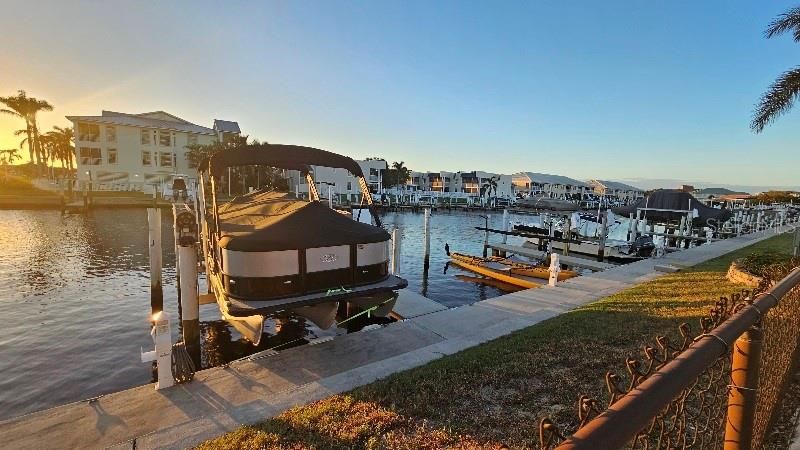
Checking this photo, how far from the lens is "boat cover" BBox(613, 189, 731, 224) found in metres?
27.3

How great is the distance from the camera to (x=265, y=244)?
634 cm

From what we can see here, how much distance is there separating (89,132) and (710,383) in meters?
68.7

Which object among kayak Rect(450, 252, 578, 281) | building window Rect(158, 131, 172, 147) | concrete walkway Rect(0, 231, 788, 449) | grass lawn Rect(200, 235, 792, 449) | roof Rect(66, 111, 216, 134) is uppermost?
roof Rect(66, 111, 216, 134)

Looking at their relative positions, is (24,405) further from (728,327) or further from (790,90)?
(790,90)

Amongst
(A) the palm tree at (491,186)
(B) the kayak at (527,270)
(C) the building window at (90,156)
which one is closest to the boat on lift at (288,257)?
(B) the kayak at (527,270)

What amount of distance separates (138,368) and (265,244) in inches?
200

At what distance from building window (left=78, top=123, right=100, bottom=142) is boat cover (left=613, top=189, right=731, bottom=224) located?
62.7 m

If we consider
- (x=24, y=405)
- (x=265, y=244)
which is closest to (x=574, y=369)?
(x=265, y=244)

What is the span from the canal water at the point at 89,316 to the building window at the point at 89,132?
1380 inches

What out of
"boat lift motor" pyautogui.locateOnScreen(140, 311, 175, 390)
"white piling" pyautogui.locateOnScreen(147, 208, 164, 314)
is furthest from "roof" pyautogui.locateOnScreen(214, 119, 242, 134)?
"boat lift motor" pyautogui.locateOnScreen(140, 311, 175, 390)

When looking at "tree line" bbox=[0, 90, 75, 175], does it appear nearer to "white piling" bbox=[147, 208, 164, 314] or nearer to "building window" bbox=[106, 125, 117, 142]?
"building window" bbox=[106, 125, 117, 142]

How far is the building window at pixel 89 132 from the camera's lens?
53.6m

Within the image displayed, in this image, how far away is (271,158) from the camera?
7.97 meters

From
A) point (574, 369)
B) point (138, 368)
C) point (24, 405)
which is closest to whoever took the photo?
point (574, 369)
